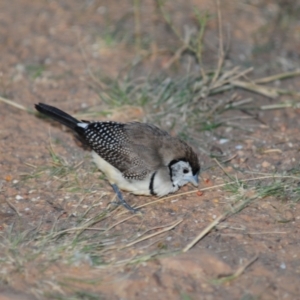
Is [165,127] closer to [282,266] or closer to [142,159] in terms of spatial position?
[142,159]

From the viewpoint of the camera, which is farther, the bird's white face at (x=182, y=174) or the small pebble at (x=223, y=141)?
the small pebble at (x=223, y=141)

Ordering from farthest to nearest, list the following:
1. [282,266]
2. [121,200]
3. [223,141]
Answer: [223,141]
[121,200]
[282,266]

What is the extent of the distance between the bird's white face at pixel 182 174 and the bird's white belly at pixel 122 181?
0.67 ft

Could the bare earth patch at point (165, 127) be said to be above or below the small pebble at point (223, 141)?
above

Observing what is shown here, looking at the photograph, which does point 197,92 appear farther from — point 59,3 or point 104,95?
point 59,3

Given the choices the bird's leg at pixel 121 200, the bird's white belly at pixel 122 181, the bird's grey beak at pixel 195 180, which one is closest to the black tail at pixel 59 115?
the bird's white belly at pixel 122 181

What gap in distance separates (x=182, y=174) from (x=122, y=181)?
1.59 ft

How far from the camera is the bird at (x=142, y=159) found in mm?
5832

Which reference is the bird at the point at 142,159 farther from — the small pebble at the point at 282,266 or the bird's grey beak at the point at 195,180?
the small pebble at the point at 282,266

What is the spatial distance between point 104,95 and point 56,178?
141 cm

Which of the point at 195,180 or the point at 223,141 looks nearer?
the point at 195,180

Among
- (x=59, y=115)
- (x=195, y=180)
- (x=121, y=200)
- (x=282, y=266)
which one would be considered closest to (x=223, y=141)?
(x=195, y=180)

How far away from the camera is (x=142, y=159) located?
5.89m

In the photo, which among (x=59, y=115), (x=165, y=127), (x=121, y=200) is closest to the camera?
(x=121, y=200)
